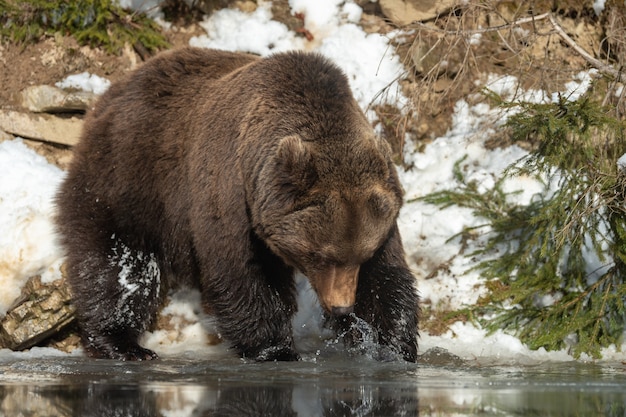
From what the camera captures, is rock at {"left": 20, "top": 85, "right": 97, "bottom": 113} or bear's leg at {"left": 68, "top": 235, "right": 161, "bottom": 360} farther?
rock at {"left": 20, "top": 85, "right": 97, "bottom": 113}

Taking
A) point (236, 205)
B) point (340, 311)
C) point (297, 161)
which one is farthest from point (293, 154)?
point (340, 311)

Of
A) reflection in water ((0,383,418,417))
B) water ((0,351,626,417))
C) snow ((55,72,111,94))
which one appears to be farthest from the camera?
snow ((55,72,111,94))

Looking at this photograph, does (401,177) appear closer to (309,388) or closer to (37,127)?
(37,127)

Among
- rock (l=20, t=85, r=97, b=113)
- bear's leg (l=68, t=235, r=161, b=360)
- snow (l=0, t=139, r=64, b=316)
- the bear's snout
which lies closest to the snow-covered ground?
snow (l=0, t=139, r=64, b=316)

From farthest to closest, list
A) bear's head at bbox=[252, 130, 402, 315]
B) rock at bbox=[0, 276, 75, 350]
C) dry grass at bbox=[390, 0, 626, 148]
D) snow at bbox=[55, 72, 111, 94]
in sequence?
snow at bbox=[55, 72, 111, 94] → dry grass at bbox=[390, 0, 626, 148] → rock at bbox=[0, 276, 75, 350] → bear's head at bbox=[252, 130, 402, 315]

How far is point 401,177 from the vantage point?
444 inches

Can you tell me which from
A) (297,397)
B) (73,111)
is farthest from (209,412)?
(73,111)

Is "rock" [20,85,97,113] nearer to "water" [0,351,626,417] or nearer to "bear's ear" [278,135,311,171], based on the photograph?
"water" [0,351,626,417]

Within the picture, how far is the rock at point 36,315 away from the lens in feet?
30.2

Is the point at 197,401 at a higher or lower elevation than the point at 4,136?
lower

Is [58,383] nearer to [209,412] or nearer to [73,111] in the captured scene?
[209,412]

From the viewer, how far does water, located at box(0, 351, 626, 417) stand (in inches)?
225

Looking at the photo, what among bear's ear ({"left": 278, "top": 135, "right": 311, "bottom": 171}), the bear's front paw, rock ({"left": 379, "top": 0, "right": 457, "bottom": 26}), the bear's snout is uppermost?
rock ({"left": 379, "top": 0, "right": 457, "bottom": 26})

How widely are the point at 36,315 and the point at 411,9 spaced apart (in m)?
5.86
